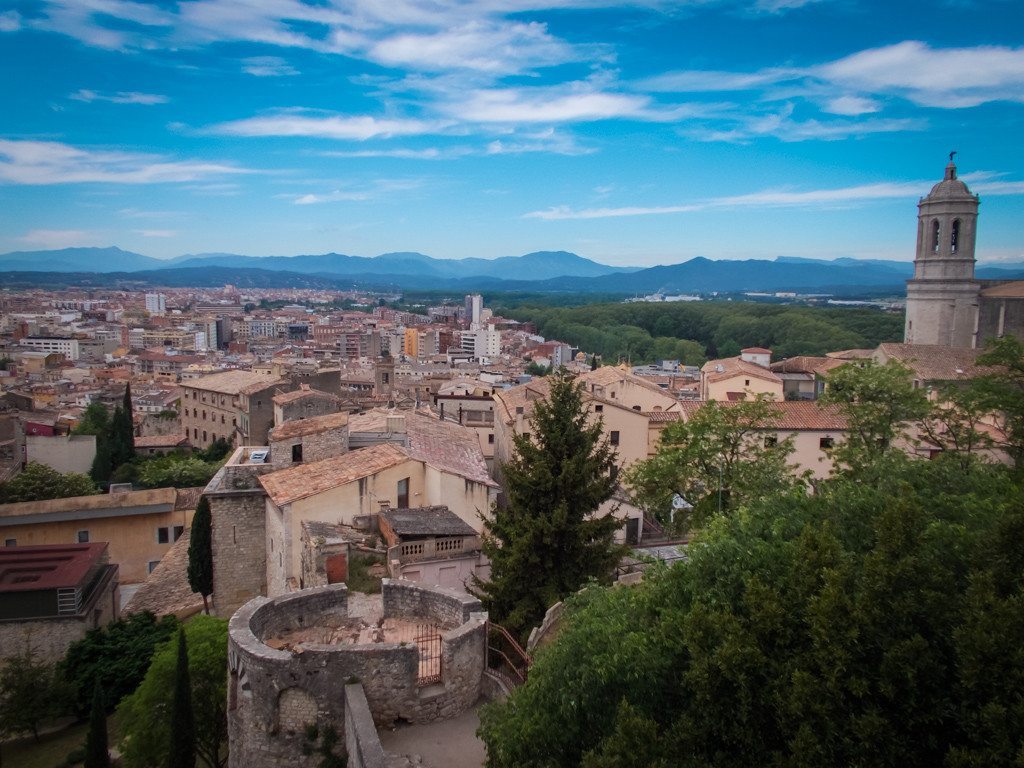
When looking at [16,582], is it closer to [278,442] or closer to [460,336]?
[278,442]

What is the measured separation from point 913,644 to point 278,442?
73.0 feet

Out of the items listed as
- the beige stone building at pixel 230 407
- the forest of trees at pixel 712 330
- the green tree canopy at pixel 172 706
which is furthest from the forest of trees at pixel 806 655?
the forest of trees at pixel 712 330

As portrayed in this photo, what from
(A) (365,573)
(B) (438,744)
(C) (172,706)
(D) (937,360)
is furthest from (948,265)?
(C) (172,706)

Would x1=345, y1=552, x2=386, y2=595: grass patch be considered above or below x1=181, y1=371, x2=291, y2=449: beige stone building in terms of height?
above

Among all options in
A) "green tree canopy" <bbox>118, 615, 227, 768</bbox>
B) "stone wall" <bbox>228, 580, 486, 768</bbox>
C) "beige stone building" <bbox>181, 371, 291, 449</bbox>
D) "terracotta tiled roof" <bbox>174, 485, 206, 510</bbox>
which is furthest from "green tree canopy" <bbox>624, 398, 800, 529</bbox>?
"beige stone building" <bbox>181, 371, 291, 449</bbox>

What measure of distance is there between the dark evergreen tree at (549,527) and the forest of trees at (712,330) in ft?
278

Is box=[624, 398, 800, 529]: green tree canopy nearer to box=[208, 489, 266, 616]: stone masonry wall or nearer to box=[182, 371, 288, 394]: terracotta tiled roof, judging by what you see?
box=[208, 489, 266, 616]: stone masonry wall

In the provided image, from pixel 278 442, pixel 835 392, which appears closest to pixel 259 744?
pixel 278 442

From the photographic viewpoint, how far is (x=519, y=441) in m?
18.7

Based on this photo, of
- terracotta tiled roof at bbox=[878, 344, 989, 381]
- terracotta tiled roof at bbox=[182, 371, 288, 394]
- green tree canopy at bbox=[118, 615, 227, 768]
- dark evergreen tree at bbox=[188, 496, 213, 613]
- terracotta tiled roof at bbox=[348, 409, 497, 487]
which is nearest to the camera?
green tree canopy at bbox=[118, 615, 227, 768]

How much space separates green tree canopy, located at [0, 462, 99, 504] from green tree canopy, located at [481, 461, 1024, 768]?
43.0 metres

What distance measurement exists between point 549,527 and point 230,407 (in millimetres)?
56170

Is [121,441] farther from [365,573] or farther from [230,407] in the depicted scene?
[365,573]

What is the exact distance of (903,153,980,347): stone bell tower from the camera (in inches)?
1934
